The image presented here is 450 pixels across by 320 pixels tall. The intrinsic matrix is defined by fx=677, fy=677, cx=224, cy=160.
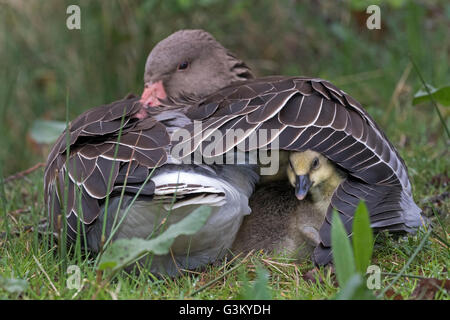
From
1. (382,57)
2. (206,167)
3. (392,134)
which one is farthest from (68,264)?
(382,57)

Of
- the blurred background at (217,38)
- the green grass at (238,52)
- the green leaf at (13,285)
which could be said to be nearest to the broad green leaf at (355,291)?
the green leaf at (13,285)

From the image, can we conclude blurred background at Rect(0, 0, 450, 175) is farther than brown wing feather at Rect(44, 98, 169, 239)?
Yes

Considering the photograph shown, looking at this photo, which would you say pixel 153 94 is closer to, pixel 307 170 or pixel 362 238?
pixel 307 170

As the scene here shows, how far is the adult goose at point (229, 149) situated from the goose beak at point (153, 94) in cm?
45

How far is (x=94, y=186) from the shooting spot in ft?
10.9

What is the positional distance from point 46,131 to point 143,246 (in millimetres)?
3183

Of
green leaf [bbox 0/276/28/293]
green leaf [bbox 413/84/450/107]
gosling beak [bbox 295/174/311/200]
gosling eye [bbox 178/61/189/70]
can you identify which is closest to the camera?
green leaf [bbox 0/276/28/293]

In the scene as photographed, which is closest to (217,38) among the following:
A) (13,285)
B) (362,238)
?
(362,238)

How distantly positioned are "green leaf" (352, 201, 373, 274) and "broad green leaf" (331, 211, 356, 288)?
158mm

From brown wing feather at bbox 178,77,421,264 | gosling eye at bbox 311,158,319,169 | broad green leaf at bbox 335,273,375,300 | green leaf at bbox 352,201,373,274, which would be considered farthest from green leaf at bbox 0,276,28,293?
gosling eye at bbox 311,158,319,169

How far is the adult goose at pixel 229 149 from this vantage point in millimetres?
3287

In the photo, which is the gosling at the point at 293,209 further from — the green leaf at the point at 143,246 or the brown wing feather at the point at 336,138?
the green leaf at the point at 143,246

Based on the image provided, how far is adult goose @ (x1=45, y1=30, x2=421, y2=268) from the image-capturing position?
3.29m

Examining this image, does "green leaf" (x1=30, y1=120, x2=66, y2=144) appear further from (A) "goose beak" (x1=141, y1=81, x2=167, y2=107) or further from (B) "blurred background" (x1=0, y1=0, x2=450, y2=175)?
(A) "goose beak" (x1=141, y1=81, x2=167, y2=107)
